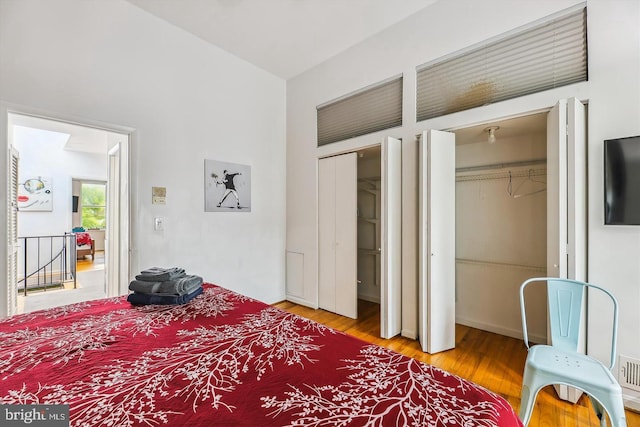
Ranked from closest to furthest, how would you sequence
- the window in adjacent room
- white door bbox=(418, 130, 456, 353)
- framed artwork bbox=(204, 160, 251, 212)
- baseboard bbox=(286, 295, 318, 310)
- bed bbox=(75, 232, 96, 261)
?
white door bbox=(418, 130, 456, 353) → framed artwork bbox=(204, 160, 251, 212) → baseboard bbox=(286, 295, 318, 310) → bed bbox=(75, 232, 96, 261) → the window in adjacent room

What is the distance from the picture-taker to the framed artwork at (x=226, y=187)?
330 centimetres

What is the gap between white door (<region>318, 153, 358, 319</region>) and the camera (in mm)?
3451

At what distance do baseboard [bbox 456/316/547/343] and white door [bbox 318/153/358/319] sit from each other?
1.29 m

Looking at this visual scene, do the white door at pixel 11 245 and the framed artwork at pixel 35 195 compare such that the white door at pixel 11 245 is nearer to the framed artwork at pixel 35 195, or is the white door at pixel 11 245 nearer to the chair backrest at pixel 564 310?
the chair backrest at pixel 564 310

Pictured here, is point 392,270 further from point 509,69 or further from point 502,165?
point 509,69

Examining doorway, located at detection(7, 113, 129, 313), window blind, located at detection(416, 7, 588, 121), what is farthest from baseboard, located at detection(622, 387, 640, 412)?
doorway, located at detection(7, 113, 129, 313)

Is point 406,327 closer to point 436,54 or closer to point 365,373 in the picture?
point 365,373

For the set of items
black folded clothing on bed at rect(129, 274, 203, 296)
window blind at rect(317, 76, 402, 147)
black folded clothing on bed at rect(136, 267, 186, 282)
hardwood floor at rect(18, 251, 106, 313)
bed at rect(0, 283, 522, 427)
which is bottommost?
hardwood floor at rect(18, 251, 106, 313)

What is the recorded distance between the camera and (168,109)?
9.78 ft

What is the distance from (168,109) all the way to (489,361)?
157 inches

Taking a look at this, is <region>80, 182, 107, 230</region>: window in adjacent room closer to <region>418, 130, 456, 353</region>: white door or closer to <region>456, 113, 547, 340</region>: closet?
<region>418, 130, 456, 353</region>: white door

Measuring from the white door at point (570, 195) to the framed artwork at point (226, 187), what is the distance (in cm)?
316

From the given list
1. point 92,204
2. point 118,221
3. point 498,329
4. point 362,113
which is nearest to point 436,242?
point 498,329

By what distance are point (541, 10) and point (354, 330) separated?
3366 mm
